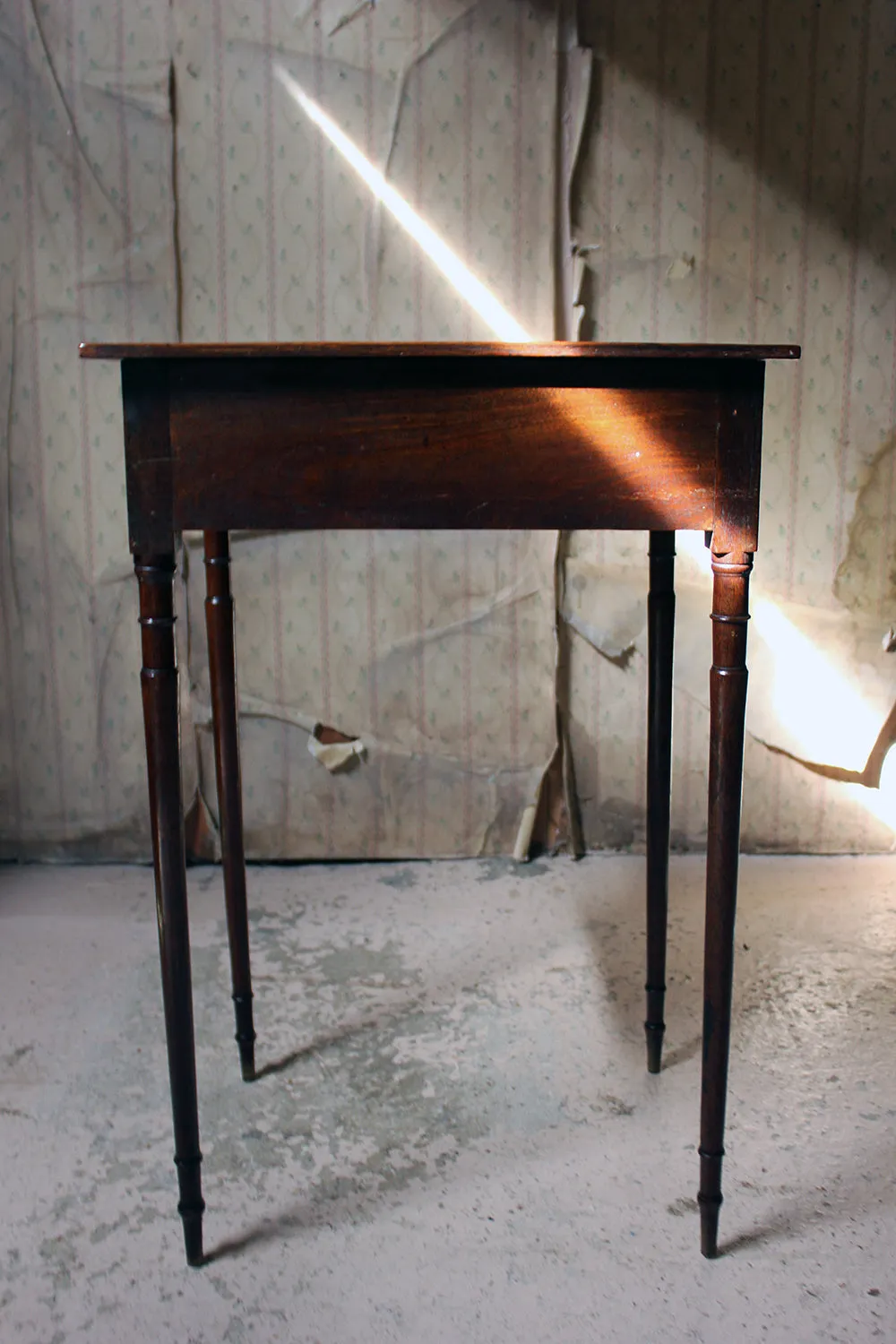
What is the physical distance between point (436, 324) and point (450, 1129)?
5.10 feet

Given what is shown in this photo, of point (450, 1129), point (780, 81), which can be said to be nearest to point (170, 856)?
point (450, 1129)

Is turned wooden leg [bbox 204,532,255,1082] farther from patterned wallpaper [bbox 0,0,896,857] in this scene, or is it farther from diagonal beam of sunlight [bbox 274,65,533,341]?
diagonal beam of sunlight [bbox 274,65,533,341]

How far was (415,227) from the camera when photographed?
7.36ft

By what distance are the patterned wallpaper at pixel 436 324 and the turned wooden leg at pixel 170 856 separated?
4.07 feet

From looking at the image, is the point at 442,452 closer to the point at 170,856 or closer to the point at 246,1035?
the point at 170,856

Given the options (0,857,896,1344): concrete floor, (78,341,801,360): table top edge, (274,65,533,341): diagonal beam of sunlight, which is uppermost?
(274,65,533,341): diagonal beam of sunlight

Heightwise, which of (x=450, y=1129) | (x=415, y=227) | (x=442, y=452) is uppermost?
(x=415, y=227)

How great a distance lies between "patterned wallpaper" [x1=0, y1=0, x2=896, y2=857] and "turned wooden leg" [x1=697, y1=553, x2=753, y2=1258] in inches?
48.9

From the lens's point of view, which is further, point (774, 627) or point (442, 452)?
point (774, 627)

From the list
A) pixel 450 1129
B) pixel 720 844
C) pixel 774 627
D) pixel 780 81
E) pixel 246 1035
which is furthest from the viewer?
pixel 774 627

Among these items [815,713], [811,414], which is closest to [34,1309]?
[815,713]

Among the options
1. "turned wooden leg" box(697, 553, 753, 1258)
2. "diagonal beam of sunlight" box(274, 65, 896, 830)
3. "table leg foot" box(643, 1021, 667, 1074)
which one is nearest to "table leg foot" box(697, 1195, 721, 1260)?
"turned wooden leg" box(697, 553, 753, 1258)

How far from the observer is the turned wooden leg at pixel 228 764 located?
4.87 feet

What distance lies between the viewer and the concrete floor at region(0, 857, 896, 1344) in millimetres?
1107
